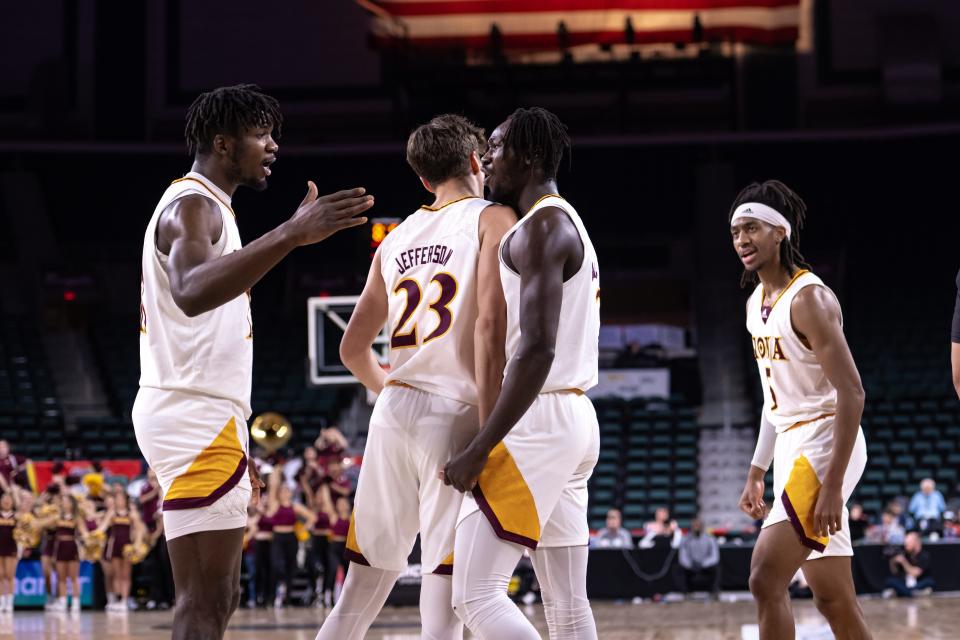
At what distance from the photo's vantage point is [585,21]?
70.1 feet

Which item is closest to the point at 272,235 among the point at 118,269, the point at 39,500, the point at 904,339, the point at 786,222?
the point at 786,222

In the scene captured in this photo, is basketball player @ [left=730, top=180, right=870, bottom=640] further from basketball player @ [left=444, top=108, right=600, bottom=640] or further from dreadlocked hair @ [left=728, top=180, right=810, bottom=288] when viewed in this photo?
basketball player @ [left=444, top=108, right=600, bottom=640]

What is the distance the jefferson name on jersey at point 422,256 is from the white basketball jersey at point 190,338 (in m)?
0.53

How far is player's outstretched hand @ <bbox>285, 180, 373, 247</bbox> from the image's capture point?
11.2 ft

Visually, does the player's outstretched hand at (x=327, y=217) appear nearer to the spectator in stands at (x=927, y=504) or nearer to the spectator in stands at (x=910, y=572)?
the spectator in stands at (x=910, y=572)

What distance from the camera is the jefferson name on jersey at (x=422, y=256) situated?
3908 mm

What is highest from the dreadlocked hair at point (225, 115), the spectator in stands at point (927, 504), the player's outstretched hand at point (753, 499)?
the dreadlocked hair at point (225, 115)

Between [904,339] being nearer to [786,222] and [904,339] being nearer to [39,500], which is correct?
[39,500]

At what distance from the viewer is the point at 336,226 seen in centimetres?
344

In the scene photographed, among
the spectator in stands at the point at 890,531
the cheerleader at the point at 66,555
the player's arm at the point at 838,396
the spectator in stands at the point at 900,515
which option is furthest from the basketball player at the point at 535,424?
the spectator in stands at the point at 900,515

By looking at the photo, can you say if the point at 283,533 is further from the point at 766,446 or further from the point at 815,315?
the point at 815,315

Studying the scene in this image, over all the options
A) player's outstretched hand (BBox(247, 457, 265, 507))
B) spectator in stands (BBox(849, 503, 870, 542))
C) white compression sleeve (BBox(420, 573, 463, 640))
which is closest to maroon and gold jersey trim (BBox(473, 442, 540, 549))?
white compression sleeve (BBox(420, 573, 463, 640))

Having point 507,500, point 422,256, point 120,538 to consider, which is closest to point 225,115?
point 422,256

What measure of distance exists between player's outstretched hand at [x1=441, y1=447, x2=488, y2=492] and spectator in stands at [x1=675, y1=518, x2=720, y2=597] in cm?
1187
